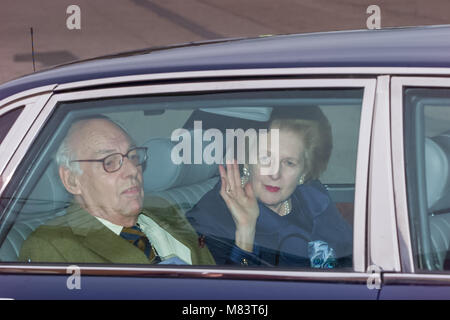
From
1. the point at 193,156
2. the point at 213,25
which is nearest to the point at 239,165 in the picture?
the point at 193,156

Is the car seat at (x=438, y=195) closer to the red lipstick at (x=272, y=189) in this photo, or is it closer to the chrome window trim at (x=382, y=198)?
the chrome window trim at (x=382, y=198)

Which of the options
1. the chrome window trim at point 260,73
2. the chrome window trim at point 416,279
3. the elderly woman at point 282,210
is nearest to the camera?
the chrome window trim at point 416,279

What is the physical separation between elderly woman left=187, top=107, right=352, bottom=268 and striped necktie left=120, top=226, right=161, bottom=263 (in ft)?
0.45

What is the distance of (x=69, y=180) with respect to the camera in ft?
7.50

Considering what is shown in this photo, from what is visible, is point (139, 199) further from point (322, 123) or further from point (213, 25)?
point (213, 25)

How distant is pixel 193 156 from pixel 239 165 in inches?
6.3

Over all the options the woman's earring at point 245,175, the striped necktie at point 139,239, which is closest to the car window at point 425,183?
the woman's earring at point 245,175

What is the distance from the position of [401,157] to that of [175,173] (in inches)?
28.4

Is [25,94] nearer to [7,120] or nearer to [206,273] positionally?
[7,120]

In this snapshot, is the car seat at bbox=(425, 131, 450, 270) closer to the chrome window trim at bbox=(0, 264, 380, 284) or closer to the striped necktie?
the chrome window trim at bbox=(0, 264, 380, 284)

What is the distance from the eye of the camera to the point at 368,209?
1952 millimetres

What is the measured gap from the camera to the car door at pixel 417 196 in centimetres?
191

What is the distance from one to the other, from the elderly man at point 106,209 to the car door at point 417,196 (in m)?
0.58
